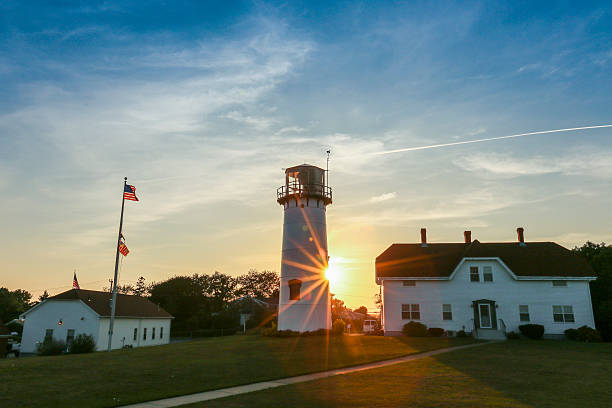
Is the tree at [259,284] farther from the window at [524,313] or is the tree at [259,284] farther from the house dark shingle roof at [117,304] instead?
the window at [524,313]

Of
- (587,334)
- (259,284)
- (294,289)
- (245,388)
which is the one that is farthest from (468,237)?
(259,284)

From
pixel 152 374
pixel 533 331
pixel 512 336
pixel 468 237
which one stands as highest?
pixel 468 237

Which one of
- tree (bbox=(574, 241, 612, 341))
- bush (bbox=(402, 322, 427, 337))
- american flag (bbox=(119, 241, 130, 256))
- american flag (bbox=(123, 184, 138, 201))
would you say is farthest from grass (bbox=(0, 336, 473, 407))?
tree (bbox=(574, 241, 612, 341))

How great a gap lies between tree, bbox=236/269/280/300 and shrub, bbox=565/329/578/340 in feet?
214

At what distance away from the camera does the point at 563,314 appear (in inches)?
1325

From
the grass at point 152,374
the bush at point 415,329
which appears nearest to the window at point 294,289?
the bush at point 415,329

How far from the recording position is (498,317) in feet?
112

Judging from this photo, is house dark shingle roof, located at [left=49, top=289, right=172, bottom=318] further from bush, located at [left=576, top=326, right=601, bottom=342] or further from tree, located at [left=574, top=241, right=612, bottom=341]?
tree, located at [left=574, top=241, right=612, bottom=341]

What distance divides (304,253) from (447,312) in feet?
41.2

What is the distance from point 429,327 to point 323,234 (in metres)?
11.6

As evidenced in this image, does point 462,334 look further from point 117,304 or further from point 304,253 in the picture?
point 117,304

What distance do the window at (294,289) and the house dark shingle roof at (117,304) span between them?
18.6m

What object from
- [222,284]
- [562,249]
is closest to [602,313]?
[562,249]

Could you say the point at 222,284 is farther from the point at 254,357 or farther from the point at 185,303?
the point at 254,357
